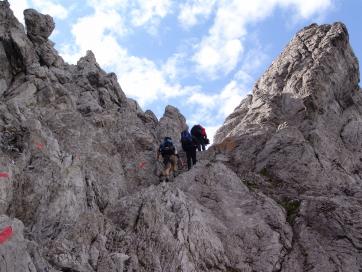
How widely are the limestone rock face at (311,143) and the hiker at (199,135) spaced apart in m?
2.01

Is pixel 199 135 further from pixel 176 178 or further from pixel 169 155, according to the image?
pixel 176 178

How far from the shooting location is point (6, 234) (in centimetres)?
1439

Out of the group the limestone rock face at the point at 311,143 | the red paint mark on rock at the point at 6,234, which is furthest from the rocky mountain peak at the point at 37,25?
Result: the red paint mark on rock at the point at 6,234

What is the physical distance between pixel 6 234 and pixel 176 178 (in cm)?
1351

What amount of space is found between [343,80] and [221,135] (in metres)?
11.6

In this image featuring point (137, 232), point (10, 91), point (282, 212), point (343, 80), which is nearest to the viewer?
point (137, 232)

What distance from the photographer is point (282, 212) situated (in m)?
22.5

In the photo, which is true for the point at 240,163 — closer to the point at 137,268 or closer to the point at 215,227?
the point at 215,227

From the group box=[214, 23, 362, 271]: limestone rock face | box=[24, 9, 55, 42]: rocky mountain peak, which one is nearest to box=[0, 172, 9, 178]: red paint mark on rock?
box=[214, 23, 362, 271]: limestone rock face

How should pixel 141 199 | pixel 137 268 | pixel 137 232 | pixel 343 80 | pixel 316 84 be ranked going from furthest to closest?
pixel 343 80
pixel 316 84
pixel 141 199
pixel 137 232
pixel 137 268

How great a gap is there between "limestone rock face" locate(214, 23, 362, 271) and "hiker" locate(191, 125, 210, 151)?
201 cm

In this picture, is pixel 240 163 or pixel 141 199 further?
pixel 240 163

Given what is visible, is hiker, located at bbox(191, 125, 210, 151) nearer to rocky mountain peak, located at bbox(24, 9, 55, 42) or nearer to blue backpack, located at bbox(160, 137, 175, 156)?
blue backpack, located at bbox(160, 137, 175, 156)

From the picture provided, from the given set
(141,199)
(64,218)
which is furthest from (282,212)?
(64,218)
